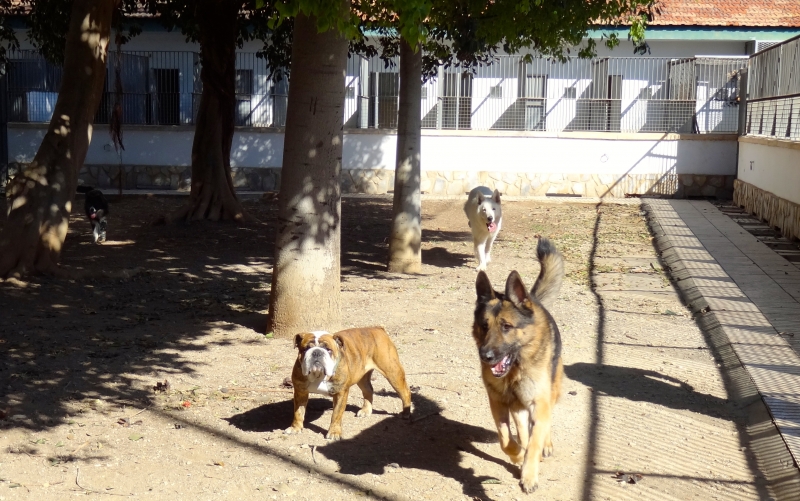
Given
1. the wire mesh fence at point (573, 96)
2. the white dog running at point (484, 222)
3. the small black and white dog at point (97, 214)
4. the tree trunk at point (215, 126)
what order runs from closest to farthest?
the white dog running at point (484, 222)
the small black and white dog at point (97, 214)
the tree trunk at point (215, 126)
the wire mesh fence at point (573, 96)

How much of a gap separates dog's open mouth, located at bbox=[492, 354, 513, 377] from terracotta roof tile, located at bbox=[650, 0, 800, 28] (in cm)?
2280

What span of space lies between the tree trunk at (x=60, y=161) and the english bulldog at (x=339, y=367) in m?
6.42

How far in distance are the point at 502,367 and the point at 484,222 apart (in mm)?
7740

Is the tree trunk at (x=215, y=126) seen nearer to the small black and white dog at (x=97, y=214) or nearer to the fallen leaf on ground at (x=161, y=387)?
the small black and white dog at (x=97, y=214)

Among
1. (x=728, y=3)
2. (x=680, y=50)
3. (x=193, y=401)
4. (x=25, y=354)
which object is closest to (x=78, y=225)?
(x=25, y=354)

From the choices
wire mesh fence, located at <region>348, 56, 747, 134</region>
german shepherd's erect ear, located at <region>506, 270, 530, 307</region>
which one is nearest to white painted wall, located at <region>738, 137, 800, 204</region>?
wire mesh fence, located at <region>348, 56, 747, 134</region>

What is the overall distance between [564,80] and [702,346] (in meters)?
17.9

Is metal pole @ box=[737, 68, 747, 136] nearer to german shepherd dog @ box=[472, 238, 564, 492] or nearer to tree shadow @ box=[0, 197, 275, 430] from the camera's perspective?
tree shadow @ box=[0, 197, 275, 430]

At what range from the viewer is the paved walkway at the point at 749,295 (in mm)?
6680

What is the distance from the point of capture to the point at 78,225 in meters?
16.8

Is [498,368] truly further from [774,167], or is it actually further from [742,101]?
[742,101]

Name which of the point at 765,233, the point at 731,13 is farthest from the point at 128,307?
the point at 731,13

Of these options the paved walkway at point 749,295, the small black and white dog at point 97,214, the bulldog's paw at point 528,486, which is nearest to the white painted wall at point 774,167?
the paved walkway at point 749,295

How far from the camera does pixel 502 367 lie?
4793mm
